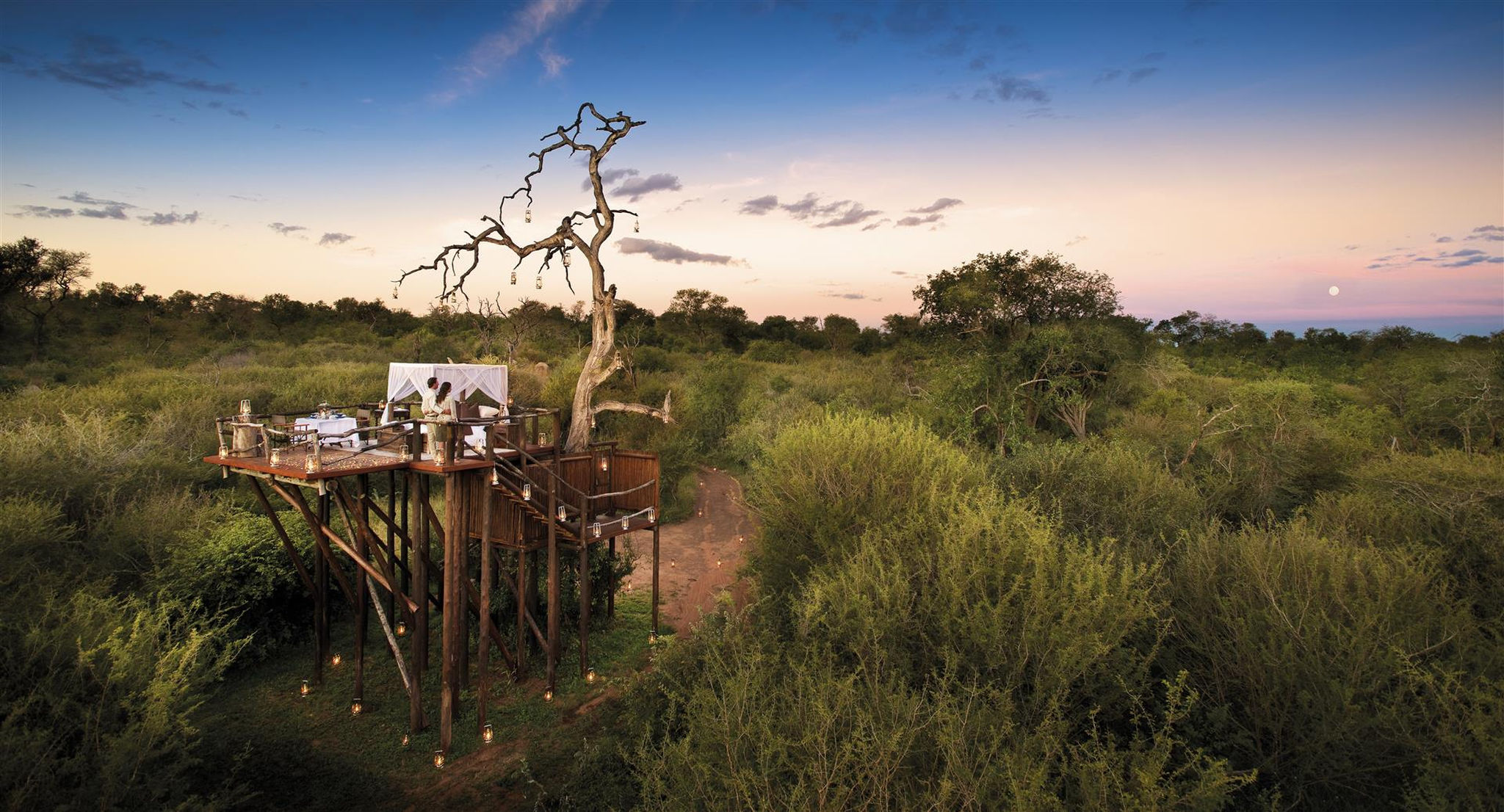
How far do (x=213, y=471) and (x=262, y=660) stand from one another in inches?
259

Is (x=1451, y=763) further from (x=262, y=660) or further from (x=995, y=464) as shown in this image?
(x=262, y=660)

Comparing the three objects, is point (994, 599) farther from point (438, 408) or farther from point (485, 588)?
point (438, 408)

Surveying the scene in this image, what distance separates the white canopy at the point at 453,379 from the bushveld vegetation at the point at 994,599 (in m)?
4.22

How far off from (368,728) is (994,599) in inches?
364

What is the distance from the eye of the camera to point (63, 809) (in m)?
5.12

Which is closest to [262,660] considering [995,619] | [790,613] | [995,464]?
[790,613]

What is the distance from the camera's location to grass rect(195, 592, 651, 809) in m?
8.34

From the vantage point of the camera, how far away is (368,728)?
9.65m

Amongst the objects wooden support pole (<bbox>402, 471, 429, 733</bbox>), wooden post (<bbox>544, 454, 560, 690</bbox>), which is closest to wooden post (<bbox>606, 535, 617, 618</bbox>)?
wooden post (<bbox>544, 454, 560, 690</bbox>)

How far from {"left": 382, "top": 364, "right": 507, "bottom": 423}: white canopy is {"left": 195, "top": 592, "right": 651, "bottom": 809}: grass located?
4643 millimetres

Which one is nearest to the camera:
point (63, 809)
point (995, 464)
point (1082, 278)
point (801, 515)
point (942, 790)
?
point (942, 790)

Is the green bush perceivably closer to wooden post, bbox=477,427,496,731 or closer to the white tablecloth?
wooden post, bbox=477,427,496,731

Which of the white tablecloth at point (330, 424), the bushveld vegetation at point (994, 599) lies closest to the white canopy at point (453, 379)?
the white tablecloth at point (330, 424)

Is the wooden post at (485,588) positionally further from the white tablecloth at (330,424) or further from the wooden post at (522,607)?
the white tablecloth at (330,424)
